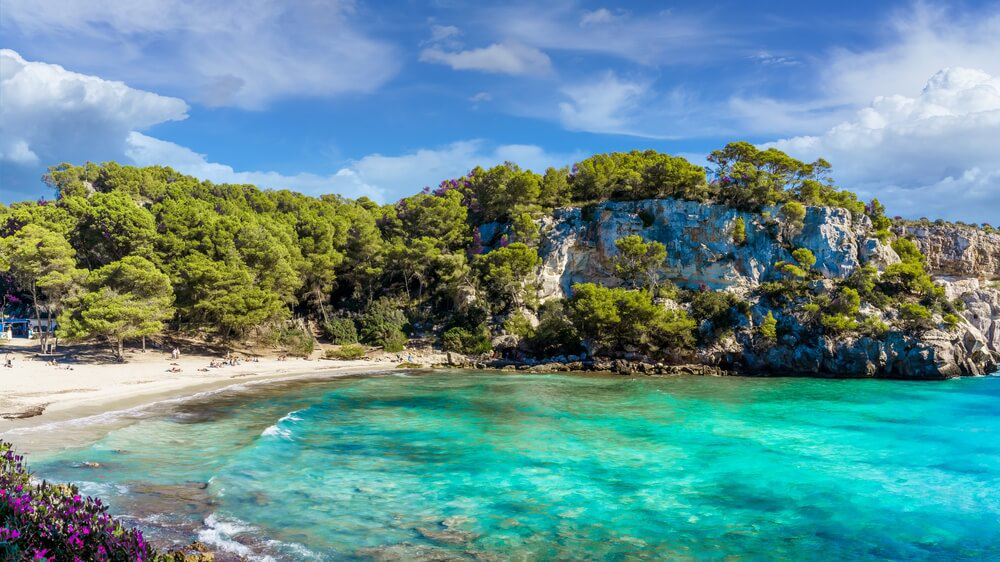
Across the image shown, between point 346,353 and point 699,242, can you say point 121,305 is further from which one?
point 699,242

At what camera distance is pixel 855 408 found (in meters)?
28.8

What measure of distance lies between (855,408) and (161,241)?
1878 inches

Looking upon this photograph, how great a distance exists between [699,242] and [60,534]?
53.0 m

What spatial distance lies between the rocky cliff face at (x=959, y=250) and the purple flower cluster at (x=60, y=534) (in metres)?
79.1

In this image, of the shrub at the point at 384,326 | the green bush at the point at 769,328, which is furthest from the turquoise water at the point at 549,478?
the shrub at the point at 384,326

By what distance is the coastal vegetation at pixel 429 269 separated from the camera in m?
38.0

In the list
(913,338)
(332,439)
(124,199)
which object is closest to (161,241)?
(124,199)

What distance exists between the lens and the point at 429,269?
2223 inches

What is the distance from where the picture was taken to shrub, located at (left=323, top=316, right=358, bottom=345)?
49.1 m

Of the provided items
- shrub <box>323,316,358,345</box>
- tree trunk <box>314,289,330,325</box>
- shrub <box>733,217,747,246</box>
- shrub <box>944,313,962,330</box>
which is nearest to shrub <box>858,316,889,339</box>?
→ shrub <box>944,313,962,330</box>

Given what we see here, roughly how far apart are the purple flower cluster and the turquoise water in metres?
3.45

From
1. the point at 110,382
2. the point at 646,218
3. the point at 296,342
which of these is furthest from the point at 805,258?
the point at 110,382

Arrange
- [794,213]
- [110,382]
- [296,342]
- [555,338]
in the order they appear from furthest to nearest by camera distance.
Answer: [794,213] → [555,338] → [296,342] → [110,382]

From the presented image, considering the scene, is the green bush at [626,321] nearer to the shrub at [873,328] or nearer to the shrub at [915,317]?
the shrub at [873,328]
